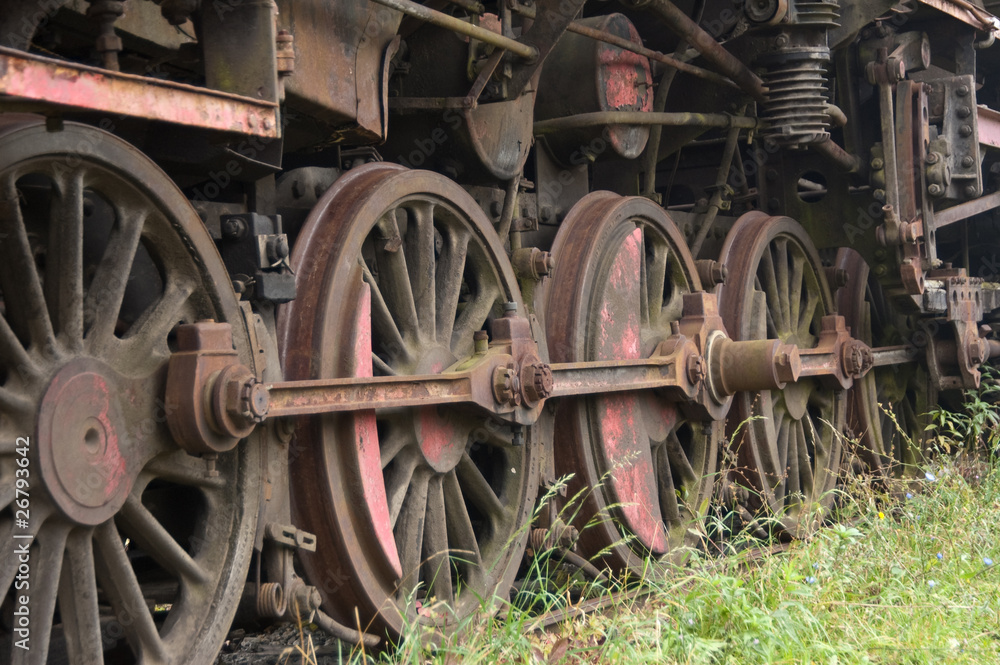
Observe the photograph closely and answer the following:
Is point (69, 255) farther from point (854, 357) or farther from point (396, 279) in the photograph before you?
point (854, 357)

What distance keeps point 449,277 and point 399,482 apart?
0.67m

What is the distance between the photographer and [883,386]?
651cm

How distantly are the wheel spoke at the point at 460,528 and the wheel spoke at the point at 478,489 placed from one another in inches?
1.7

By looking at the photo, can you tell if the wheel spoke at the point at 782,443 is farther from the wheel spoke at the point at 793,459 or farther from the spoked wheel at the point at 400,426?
the spoked wheel at the point at 400,426

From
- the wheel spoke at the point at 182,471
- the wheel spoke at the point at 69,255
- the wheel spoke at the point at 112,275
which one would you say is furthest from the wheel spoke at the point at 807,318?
the wheel spoke at the point at 69,255

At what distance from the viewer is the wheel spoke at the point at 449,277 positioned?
12.0ft

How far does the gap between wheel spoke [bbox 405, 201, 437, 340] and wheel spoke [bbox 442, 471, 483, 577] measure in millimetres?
464

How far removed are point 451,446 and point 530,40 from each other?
1.34 meters

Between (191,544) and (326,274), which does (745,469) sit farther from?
(191,544)

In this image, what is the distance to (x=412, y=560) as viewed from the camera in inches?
134

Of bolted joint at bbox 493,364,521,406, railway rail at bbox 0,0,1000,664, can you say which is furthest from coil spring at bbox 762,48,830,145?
bolted joint at bbox 493,364,521,406

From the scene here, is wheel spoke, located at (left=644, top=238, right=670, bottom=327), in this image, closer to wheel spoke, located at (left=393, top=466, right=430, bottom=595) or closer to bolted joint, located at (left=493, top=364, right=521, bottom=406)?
bolted joint, located at (left=493, top=364, right=521, bottom=406)

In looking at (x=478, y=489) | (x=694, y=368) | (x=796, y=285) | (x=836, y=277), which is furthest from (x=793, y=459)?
(x=478, y=489)

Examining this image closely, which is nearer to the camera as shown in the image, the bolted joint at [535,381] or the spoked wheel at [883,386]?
the bolted joint at [535,381]
